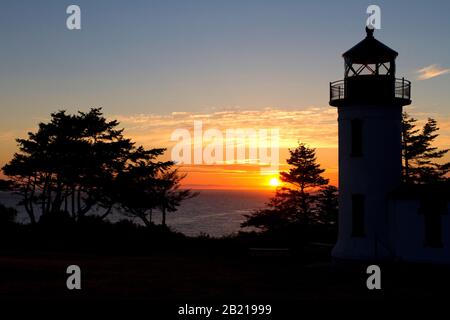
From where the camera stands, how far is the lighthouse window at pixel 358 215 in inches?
847

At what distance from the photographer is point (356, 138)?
71.2 ft

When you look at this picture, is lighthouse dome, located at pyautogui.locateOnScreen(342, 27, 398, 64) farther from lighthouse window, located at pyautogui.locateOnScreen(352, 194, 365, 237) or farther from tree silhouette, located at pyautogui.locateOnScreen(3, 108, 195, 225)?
tree silhouette, located at pyautogui.locateOnScreen(3, 108, 195, 225)

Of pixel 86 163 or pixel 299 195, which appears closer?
pixel 86 163

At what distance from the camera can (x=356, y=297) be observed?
1480 centimetres

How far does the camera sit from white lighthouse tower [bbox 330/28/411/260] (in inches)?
835

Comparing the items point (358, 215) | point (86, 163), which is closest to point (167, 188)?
point (86, 163)

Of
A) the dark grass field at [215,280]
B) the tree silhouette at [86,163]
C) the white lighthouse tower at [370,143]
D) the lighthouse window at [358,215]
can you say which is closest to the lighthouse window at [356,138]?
the white lighthouse tower at [370,143]

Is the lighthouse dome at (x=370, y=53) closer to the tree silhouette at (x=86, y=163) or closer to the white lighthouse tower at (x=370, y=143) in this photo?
the white lighthouse tower at (x=370, y=143)

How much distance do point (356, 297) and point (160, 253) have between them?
16285 millimetres

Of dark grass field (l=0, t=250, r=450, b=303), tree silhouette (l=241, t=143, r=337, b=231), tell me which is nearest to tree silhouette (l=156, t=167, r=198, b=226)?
tree silhouette (l=241, t=143, r=337, b=231)

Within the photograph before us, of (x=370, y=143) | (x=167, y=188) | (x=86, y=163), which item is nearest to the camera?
(x=370, y=143)

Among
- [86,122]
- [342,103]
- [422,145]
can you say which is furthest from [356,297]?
[422,145]

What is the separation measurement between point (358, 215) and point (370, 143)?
3.00m

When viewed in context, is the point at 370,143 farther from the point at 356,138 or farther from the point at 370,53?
the point at 370,53
